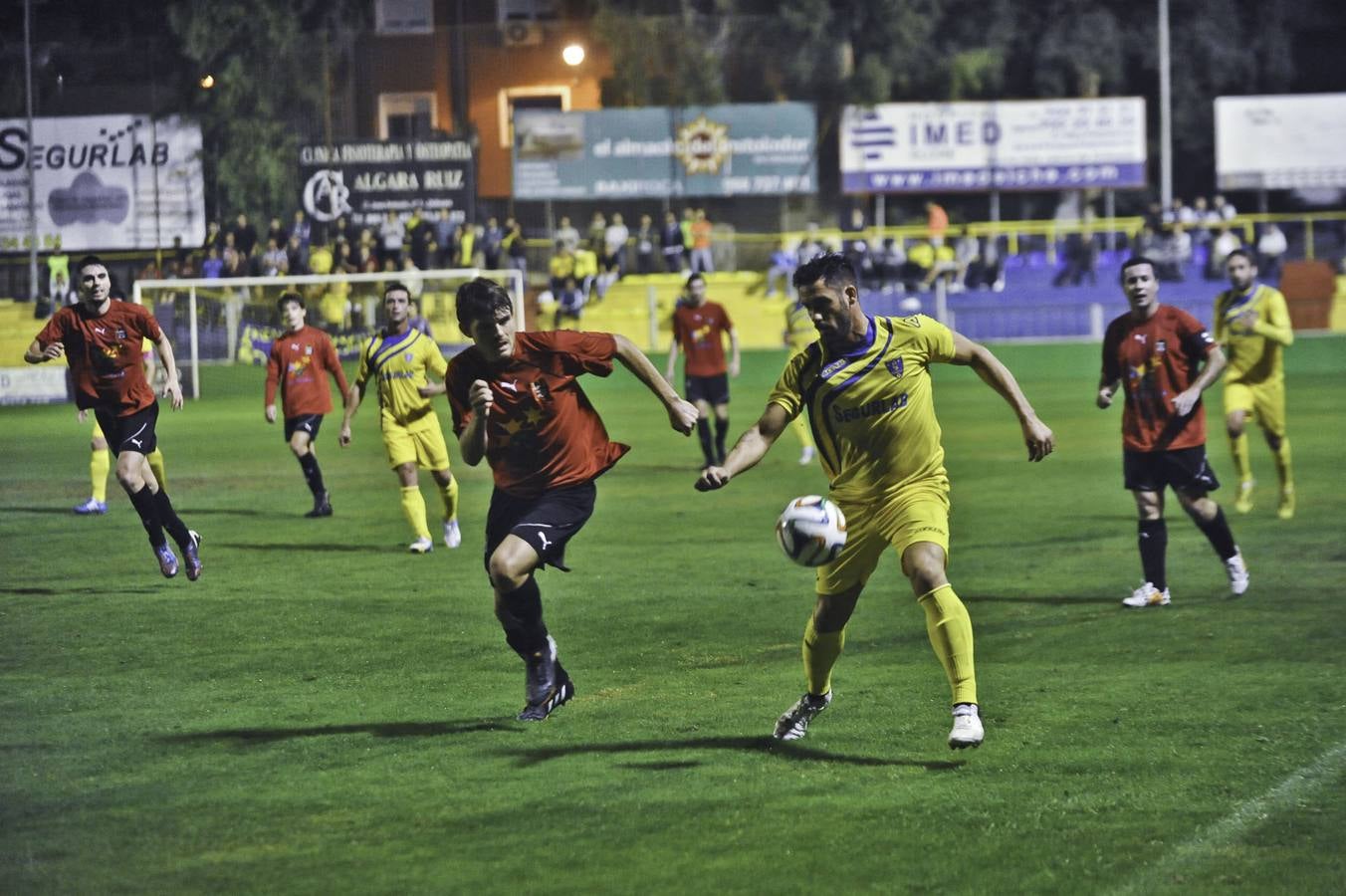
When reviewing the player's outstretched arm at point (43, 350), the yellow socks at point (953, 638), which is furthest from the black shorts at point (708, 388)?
the yellow socks at point (953, 638)

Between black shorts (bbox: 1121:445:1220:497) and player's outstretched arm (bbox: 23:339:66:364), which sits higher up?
player's outstretched arm (bbox: 23:339:66:364)

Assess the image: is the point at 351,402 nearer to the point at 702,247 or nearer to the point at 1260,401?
the point at 1260,401

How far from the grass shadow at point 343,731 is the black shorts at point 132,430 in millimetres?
4707

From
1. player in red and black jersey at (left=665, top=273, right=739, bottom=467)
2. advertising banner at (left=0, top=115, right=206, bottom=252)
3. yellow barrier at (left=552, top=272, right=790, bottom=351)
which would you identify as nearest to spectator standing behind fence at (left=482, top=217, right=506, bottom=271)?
yellow barrier at (left=552, top=272, right=790, bottom=351)

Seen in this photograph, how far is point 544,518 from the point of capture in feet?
25.6

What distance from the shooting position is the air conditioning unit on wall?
42781 millimetres

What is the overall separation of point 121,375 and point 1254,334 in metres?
8.71

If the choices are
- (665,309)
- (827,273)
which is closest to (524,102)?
(665,309)

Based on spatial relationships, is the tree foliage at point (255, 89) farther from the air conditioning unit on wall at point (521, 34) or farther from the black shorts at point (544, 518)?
the black shorts at point (544, 518)

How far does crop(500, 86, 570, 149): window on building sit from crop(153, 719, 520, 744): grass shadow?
117 feet

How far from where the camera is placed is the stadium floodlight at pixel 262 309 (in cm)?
3234

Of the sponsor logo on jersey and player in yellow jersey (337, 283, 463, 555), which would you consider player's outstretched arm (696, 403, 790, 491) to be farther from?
player in yellow jersey (337, 283, 463, 555)

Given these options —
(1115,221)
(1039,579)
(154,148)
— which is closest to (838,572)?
(1039,579)

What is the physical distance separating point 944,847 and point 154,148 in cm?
3398
